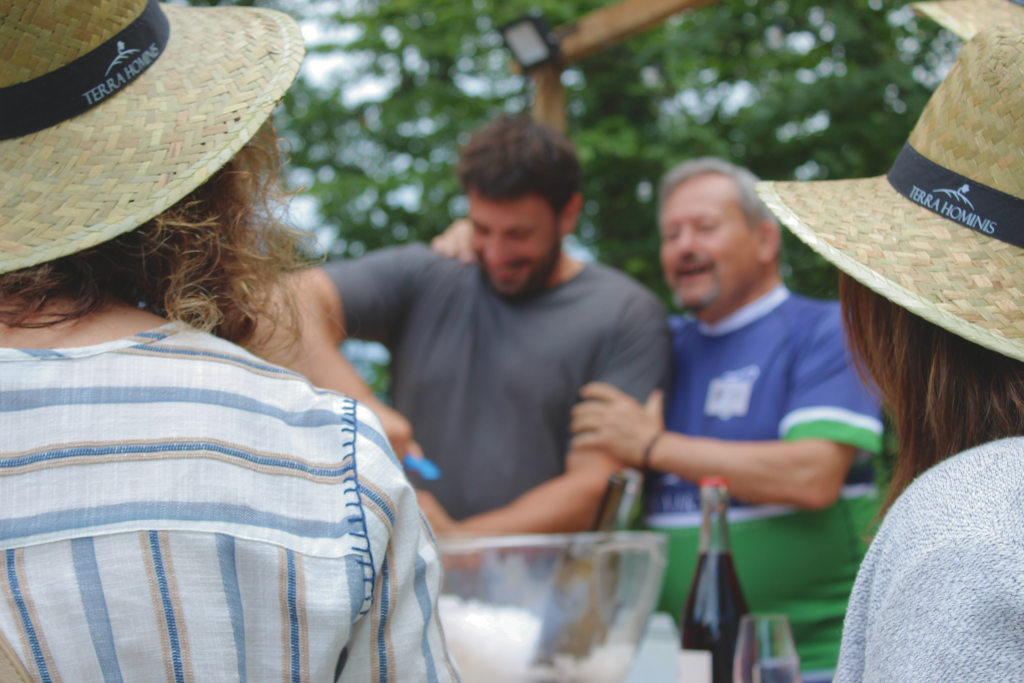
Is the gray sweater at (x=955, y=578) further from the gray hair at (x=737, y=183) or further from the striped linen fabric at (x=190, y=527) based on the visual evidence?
the gray hair at (x=737, y=183)

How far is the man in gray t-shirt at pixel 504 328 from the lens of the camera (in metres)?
2.05

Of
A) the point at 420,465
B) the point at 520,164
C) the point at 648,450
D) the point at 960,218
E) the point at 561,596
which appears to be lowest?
the point at 648,450

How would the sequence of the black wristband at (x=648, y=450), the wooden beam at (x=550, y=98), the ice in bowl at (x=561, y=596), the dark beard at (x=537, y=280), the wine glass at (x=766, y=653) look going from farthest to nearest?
the wooden beam at (x=550, y=98) < the dark beard at (x=537, y=280) < the black wristband at (x=648, y=450) < the ice in bowl at (x=561, y=596) < the wine glass at (x=766, y=653)

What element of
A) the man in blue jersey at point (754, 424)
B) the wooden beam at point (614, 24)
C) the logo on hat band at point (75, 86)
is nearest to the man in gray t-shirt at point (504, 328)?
the man in blue jersey at point (754, 424)

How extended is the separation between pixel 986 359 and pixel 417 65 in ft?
16.8

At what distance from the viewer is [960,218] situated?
0.80 meters

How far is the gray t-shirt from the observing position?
2057 mm

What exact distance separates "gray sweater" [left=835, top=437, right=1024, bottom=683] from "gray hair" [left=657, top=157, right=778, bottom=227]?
59.7 inches

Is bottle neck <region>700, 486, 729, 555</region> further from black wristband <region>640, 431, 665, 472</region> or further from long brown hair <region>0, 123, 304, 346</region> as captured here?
long brown hair <region>0, 123, 304, 346</region>

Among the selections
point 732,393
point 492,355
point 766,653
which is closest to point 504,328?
point 492,355

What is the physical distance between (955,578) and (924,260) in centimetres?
34

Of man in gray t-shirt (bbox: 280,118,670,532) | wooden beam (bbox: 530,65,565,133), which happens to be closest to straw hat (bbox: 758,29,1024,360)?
man in gray t-shirt (bbox: 280,118,670,532)

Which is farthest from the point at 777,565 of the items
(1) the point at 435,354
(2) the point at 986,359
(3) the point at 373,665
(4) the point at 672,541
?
(3) the point at 373,665

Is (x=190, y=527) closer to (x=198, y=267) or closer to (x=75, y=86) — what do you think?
(x=198, y=267)
